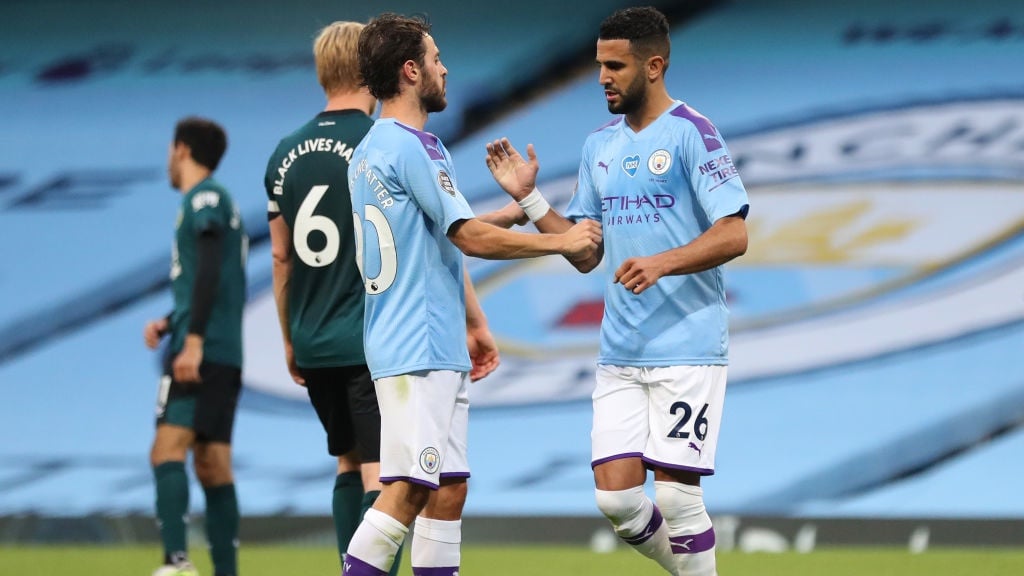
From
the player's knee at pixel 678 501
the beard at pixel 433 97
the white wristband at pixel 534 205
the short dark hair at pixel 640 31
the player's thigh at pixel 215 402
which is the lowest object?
the player's knee at pixel 678 501

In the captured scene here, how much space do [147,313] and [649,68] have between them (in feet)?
17.5

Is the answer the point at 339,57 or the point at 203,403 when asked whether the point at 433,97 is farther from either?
the point at 203,403

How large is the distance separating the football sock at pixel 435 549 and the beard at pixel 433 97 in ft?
3.86

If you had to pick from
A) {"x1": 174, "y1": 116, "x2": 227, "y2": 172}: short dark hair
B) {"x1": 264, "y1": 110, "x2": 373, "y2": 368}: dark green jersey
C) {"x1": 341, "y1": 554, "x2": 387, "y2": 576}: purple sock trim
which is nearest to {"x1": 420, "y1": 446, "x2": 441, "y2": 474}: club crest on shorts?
{"x1": 341, "y1": 554, "x2": 387, "y2": 576}: purple sock trim

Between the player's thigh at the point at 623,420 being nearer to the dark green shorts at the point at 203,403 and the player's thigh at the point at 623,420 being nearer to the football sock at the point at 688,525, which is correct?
the football sock at the point at 688,525

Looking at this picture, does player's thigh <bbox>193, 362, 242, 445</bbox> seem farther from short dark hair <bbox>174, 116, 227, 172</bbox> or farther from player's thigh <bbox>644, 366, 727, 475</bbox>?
player's thigh <bbox>644, 366, 727, 475</bbox>

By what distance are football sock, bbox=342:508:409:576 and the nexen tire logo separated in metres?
4.75

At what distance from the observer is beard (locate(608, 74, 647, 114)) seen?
14.3 feet

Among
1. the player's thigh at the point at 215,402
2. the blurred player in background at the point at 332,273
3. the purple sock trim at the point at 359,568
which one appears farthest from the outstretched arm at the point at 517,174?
the player's thigh at the point at 215,402

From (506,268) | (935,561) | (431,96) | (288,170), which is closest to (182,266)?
(288,170)

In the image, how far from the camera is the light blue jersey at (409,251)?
378cm

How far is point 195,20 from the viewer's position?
9008mm

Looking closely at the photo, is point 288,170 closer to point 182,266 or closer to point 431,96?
point 431,96

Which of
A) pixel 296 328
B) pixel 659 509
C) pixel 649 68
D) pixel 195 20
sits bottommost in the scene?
pixel 659 509
